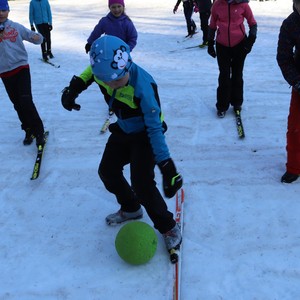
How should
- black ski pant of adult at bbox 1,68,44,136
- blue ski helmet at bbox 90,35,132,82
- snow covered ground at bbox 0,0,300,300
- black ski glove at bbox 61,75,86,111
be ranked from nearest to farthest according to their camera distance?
1. blue ski helmet at bbox 90,35,132,82
2. snow covered ground at bbox 0,0,300,300
3. black ski glove at bbox 61,75,86,111
4. black ski pant of adult at bbox 1,68,44,136

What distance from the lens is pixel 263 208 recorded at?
3555 millimetres

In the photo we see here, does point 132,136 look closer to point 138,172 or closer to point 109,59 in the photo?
point 138,172

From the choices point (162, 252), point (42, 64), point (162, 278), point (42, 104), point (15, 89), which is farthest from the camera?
point (42, 64)

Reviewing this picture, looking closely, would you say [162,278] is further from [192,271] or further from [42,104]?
[42,104]

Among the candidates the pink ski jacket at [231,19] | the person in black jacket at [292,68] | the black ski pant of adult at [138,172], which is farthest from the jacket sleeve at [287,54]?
the pink ski jacket at [231,19]

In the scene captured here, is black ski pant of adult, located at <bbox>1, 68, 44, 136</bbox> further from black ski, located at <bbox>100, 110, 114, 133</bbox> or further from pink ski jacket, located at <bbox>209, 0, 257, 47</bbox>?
pink ski jacket, located at <bbox>209, 0, 257, 47</bbox>

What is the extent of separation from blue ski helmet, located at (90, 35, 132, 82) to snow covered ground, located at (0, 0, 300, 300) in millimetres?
1463

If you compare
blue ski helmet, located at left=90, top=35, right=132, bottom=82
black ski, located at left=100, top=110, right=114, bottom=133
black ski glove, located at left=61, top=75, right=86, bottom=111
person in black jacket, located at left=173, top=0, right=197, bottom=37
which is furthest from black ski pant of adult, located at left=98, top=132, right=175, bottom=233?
person in black jacket, located at left=173, top=0, right=197, bottom=37

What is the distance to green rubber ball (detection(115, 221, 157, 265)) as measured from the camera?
2.86m

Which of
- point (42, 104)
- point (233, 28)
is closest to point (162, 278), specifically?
point (233, 28)

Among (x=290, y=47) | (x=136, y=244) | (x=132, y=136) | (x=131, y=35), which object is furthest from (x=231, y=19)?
(x=136, y=244)

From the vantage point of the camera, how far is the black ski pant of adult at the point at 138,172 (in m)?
2.89

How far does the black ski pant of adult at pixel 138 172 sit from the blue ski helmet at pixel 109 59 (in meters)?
0.58

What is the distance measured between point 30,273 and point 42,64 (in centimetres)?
738
